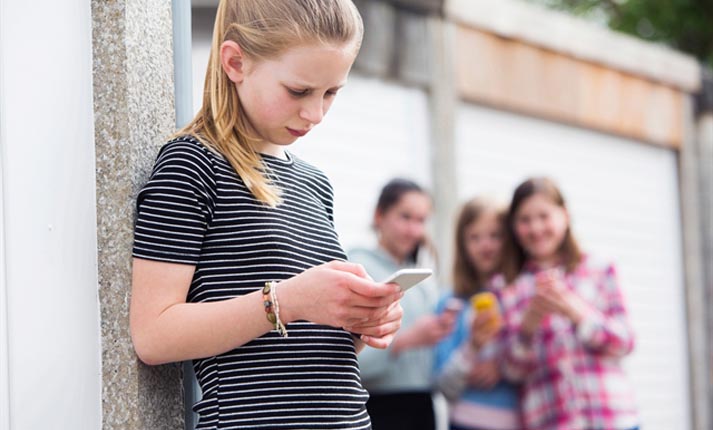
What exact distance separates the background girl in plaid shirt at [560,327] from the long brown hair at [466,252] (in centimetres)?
16

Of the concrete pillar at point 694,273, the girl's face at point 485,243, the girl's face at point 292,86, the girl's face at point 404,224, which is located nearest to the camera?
the girl's face at point 292,86

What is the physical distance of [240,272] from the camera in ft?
5.39

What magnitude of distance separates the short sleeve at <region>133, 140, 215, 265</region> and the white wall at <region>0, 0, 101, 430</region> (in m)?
0.16

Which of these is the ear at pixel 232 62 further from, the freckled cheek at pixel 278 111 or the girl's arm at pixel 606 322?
the girl's arm at pixel 606 322

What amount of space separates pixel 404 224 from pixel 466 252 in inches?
13.9

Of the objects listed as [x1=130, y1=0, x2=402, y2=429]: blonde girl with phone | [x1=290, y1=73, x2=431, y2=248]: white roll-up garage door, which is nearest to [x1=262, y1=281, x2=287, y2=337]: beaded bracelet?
[x1=130, y1=0, x2=402, y2=429]: blonde girl with phone

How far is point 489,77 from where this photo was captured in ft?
21.7

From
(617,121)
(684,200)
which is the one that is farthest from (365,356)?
(684,200)

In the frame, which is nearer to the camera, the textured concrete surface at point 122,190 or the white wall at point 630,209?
the textured concrete surface at point 122,190

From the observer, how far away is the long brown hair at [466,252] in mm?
4516

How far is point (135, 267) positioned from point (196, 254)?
A: 9cm

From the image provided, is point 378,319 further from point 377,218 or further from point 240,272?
point 377,218

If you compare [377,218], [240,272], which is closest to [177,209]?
[240,272]

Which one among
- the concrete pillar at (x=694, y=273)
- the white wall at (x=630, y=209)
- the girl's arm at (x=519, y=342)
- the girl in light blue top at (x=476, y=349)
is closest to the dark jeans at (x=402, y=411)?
the girl in light blue top at (x=476, y=349)
